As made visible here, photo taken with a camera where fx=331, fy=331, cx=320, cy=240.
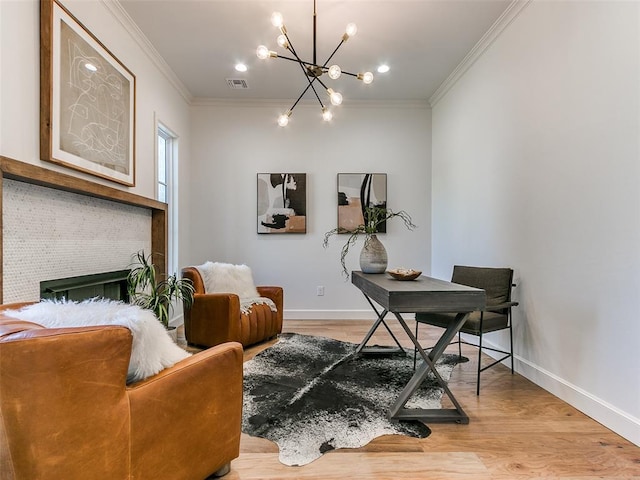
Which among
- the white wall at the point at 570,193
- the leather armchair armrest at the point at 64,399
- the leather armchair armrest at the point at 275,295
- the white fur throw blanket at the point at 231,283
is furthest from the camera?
the leather armchair armrest at the point at 275,295

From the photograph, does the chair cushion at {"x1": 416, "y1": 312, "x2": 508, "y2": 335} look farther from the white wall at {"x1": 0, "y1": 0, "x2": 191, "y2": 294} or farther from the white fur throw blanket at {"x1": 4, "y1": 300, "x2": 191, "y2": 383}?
the white wall at {"x1": 0, "y1": 0, "x2": 191, "y2": 294}

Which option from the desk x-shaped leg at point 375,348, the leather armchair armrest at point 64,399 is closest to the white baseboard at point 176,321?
the desk x-shaped leg at point 375,348

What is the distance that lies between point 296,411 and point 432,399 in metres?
0.87

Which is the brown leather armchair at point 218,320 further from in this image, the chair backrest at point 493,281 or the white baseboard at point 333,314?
the chair backrest at point 493,281

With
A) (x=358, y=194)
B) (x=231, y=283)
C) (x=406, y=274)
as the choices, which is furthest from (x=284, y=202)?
(x=406, y=274)

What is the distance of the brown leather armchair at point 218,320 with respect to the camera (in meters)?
2.93

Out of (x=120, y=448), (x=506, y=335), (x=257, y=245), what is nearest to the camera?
(x=120, y=448)

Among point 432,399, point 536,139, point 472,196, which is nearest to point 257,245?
point 472,196

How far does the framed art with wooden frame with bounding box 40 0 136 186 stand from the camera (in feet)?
6.10

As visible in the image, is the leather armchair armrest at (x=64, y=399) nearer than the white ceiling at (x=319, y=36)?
Yes

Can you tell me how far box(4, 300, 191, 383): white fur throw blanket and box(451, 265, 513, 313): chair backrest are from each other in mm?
2191

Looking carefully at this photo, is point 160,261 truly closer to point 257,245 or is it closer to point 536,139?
point 257,245

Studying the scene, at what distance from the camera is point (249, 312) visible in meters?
3.14

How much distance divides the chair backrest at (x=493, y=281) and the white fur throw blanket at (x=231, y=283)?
1.92m
